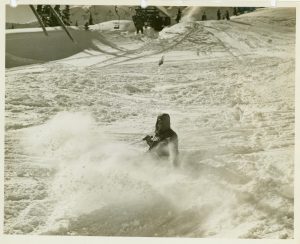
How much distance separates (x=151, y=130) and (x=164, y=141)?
2.7 inches

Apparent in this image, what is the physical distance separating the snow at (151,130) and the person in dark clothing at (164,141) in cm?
2

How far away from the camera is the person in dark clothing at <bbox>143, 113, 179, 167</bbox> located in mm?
1616

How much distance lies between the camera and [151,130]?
1639 mm

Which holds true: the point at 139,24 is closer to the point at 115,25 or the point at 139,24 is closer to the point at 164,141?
the point at 115,25

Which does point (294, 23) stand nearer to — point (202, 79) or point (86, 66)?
point (202, 79)

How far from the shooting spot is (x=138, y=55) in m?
1.69

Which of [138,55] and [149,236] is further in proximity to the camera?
[138,55]

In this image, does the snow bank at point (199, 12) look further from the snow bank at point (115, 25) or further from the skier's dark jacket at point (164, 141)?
the skier's dark jacket at point (164, 141)

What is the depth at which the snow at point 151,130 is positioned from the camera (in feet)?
5.21

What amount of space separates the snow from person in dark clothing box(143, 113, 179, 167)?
2 centimetres

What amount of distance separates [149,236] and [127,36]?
819 millimetres


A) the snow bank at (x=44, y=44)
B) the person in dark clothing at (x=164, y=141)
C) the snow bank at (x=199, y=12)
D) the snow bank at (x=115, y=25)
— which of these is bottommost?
the person in dark clothing at (x=164, y=141)

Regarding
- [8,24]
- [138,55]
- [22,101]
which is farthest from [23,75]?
[138,55]

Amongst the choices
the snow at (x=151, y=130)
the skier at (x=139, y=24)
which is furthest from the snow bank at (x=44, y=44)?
the skier at (x=139, y=24)
